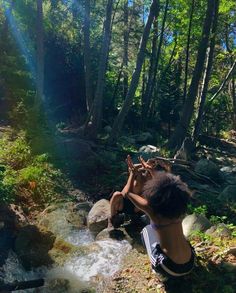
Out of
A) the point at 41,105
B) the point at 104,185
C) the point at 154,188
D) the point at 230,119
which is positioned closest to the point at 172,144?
the point at 41,105

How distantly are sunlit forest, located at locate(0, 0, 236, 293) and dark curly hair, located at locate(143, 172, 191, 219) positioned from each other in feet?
2.74

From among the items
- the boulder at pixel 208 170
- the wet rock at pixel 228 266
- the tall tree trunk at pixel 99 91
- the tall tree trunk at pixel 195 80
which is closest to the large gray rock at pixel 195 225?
the wet rock at pixel 228 266

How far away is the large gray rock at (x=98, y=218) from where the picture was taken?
687 centimetres

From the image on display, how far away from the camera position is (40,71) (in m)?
14.2

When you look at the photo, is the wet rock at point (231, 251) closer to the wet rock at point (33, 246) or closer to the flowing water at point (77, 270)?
the flowing water at point (77, 270)

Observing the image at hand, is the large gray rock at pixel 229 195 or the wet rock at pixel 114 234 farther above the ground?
the large gray rock at pixel 229 195

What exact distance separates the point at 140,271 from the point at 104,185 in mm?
4155

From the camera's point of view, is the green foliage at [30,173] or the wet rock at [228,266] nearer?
A: the wet rock at [228,266]

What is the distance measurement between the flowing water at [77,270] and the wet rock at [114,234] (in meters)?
0.12

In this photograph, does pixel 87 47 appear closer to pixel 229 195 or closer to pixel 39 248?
pixel 229 195

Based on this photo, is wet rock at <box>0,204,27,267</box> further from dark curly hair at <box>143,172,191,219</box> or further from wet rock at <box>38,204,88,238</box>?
dark curly hair at <box>143,172,191,219</box>

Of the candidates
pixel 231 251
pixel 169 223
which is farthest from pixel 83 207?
pixel 169 223

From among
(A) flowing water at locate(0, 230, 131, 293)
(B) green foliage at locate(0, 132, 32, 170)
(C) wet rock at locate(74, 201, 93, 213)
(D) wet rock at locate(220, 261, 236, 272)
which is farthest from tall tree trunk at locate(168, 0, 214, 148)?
(D) wet rock at locate(220, 261, 236, 272)

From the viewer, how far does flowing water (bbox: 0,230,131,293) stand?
499 cm
